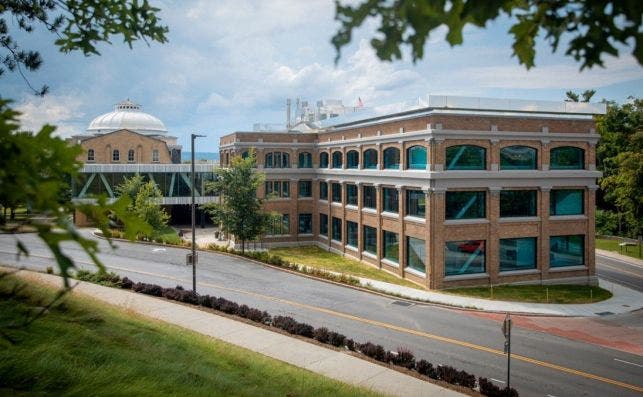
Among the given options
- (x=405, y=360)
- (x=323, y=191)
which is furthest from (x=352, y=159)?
(x=405, y=360)

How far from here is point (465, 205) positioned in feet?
105

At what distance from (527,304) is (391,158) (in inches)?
535

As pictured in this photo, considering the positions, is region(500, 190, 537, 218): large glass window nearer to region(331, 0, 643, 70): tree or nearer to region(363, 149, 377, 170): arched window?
region(363, 149, 377, 170): arched window

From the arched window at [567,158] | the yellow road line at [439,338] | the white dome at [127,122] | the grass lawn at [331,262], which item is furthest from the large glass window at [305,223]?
the white dome at [127,122]

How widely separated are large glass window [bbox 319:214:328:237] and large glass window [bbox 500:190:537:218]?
764 inches

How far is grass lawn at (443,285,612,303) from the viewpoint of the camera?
30.0 meters

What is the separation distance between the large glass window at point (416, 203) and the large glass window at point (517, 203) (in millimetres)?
5097

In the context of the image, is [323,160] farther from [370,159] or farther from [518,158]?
[518,158]

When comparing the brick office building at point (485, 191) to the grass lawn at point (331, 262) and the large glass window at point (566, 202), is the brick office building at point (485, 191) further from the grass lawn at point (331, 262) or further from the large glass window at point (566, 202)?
the grass lawn at point (331, 262)

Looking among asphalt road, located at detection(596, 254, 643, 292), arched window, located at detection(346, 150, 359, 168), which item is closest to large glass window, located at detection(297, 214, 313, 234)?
arched window, located at detection(346, 150, 359, 168)

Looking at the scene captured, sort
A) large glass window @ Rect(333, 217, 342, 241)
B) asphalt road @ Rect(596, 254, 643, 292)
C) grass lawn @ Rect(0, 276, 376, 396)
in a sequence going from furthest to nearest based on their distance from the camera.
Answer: large glass window @ Rect(333, 217, 342, 241) < asphalt road @ Rect(596, 254, 643, 292) < grass lawn @ Rect(0, 276, 376, 396)

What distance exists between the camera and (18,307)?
39.1 feet

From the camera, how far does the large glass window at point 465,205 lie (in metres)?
31.8

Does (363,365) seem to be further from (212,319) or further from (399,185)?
(399,185)
